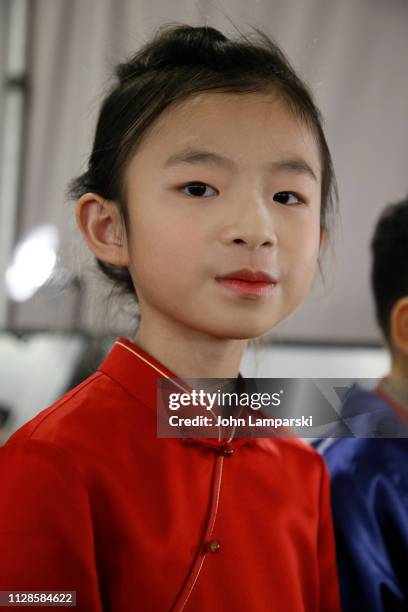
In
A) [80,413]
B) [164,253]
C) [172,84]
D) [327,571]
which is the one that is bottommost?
[327,571]

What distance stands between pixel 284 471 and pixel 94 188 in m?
0.28

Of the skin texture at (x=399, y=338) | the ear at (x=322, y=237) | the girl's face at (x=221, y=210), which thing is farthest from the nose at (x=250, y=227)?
the skin texture at (x=399, y=338)

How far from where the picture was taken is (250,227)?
437 millimetres

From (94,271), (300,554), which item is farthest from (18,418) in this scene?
(300,554)

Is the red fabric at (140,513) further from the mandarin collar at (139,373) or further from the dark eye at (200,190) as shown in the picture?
the dark eye at (200,190)

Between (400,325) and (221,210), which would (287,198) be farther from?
(400,325)

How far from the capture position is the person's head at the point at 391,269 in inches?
24.0

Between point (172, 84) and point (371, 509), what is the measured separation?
0.38m

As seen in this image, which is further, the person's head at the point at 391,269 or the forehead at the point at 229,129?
the person's head at the point at 391,269

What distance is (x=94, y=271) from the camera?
55cm

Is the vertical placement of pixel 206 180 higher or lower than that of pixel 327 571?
higher

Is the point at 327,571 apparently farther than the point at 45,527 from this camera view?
Yes

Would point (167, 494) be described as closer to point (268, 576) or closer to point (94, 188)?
point (268, 576)

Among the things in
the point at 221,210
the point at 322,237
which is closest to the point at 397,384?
the point at 322,237
